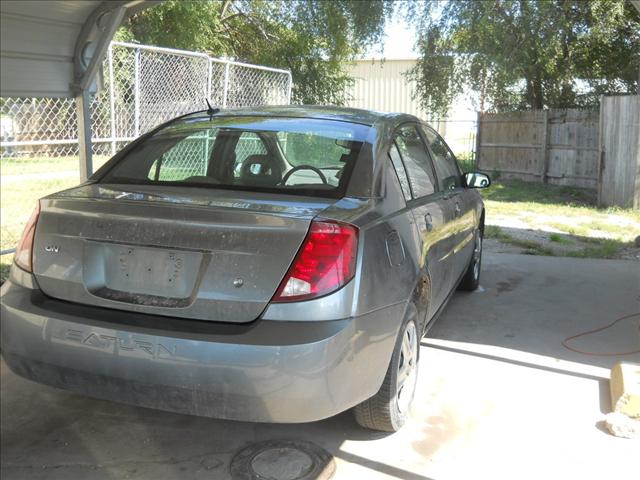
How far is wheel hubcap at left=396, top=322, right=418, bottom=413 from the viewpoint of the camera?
3520mm

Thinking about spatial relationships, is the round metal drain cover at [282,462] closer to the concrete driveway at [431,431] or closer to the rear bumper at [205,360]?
the concrete driveway at [431,431]

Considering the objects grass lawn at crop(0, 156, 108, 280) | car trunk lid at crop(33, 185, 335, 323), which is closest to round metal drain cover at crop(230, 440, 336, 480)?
car trunk lid at crop(33, 185, 335, 323)

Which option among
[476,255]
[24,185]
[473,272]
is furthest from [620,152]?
[24,185]

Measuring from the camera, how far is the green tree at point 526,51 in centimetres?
1326

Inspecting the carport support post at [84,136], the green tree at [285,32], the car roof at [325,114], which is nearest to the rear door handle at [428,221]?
the car roof at [325,114]

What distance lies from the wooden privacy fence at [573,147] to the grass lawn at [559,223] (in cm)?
37

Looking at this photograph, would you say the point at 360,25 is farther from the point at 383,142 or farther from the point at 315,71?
the point at 383,142

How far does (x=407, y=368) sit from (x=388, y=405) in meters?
0.33

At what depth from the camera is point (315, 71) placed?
19125 millimetres

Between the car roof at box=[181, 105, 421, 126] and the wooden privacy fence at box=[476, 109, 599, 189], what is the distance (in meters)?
11.6

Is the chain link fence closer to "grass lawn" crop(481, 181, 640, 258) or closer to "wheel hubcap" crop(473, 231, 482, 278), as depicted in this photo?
"wheel hubcap" crop(473, 231, 482, 278)

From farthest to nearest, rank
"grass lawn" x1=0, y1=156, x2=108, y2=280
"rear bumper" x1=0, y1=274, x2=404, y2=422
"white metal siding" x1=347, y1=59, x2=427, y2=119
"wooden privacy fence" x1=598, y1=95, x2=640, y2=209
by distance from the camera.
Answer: "white metal siding" x1=347, y1=59, x2=427, y2=119 < "wooden privacy fence" x1=598, y1=95, x2=640, y2=209 < "grass lawn" x1=0, y1=156, x2=108, y2=280 < "rear bumper" x1=0, y1=274, x2=404, y2=422

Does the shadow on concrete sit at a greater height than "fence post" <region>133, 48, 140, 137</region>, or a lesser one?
lesser

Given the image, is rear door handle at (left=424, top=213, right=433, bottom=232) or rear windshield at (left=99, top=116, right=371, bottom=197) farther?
rear door handle at (left=424, top=213, right=433, bottom=232)
